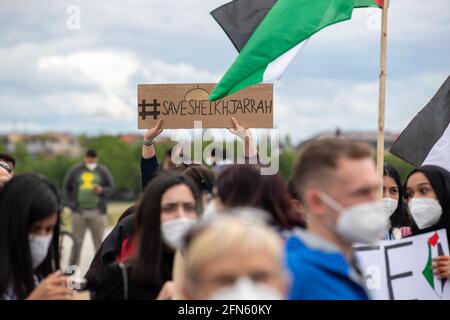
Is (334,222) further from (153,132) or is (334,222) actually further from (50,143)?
(50,143)

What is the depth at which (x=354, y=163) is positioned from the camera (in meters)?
2.93

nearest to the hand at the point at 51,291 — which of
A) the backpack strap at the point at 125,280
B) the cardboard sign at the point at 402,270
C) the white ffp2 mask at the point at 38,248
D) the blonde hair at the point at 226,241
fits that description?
the white ffp2 mask at the point at 38,248

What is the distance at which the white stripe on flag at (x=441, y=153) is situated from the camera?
5844 millimetres

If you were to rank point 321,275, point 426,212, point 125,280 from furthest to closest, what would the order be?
1. point 426,212
2. point 125,280
3. point 321,275

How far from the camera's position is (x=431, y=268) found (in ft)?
14.2

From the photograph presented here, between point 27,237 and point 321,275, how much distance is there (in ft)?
4.28

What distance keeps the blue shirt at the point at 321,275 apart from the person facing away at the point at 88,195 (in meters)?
10.6

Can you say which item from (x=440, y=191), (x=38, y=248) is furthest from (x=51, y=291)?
(x=440, y=191)

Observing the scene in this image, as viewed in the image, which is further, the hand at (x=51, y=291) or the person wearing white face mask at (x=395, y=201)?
the person wearing white face mask at (x=395, y=201)

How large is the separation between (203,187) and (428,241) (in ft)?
4.79

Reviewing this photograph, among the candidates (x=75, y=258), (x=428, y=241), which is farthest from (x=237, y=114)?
(x=75, y=258)

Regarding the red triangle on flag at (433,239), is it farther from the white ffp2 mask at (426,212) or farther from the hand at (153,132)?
the hand at (153,132)

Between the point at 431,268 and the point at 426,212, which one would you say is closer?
the point at 431,268
